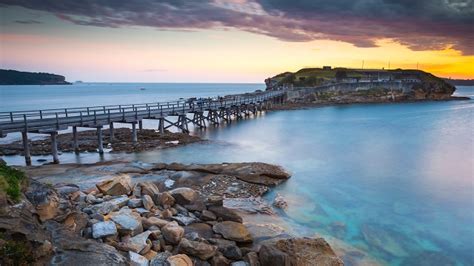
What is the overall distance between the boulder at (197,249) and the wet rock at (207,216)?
2704mm

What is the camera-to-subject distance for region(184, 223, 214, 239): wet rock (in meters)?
11.5

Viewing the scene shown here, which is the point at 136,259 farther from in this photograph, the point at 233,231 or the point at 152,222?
the point at 233,231

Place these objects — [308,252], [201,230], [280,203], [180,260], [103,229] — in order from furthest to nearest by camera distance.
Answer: [280,203] < [201,230] < [308,252] < [103,229] < [180,260]

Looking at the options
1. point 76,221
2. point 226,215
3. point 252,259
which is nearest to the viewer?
point 76,221

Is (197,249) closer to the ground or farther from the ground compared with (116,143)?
farther from the ground

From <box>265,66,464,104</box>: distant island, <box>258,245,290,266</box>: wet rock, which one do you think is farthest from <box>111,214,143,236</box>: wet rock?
<box>265,66,464,104</box>: distant island

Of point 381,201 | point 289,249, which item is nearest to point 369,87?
point 381,201

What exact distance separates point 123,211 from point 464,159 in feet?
98.8

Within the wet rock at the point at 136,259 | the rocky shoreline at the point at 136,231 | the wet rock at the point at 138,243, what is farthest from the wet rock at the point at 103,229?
the wet rock at the point at 136,259

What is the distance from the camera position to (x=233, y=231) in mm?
11594

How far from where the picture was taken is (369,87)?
374 feet

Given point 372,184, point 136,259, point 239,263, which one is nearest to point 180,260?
point 136,259

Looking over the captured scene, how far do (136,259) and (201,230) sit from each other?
3466 millimetres

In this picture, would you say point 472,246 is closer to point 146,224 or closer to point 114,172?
point 146,224
